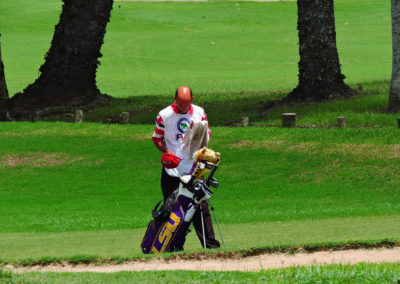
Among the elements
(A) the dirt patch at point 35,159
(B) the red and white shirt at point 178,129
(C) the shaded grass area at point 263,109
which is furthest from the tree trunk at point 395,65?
(B) the red and white shirt at point 178,129

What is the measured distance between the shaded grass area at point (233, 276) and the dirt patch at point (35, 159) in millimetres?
13009

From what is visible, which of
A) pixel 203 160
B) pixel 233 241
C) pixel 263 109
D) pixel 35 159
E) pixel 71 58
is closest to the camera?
pixel 203 160

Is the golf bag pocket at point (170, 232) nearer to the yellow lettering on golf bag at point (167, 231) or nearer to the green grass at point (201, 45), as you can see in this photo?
the yellow lettering on golf bag at point (167, 231)

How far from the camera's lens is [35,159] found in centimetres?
2172

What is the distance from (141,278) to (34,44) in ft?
167

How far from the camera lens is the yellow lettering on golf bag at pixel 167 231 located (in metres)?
10.2

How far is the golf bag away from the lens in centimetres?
1000

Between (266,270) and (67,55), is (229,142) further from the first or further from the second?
(266,270)

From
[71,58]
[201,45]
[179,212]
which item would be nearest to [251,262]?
[179,212]

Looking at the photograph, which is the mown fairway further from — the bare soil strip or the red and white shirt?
the red and white shirt

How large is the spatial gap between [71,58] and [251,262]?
798 inches

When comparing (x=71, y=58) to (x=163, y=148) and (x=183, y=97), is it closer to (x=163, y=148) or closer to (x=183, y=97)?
(x=163, y=148)

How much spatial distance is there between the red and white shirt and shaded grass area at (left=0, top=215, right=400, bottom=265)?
1052 millimetres

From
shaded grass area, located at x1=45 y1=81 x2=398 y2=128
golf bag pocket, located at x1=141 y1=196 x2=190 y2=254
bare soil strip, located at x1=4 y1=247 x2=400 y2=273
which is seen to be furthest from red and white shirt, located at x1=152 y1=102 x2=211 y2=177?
shaded grass area, located at x1=45 y1=81 x2=398 y2=128
